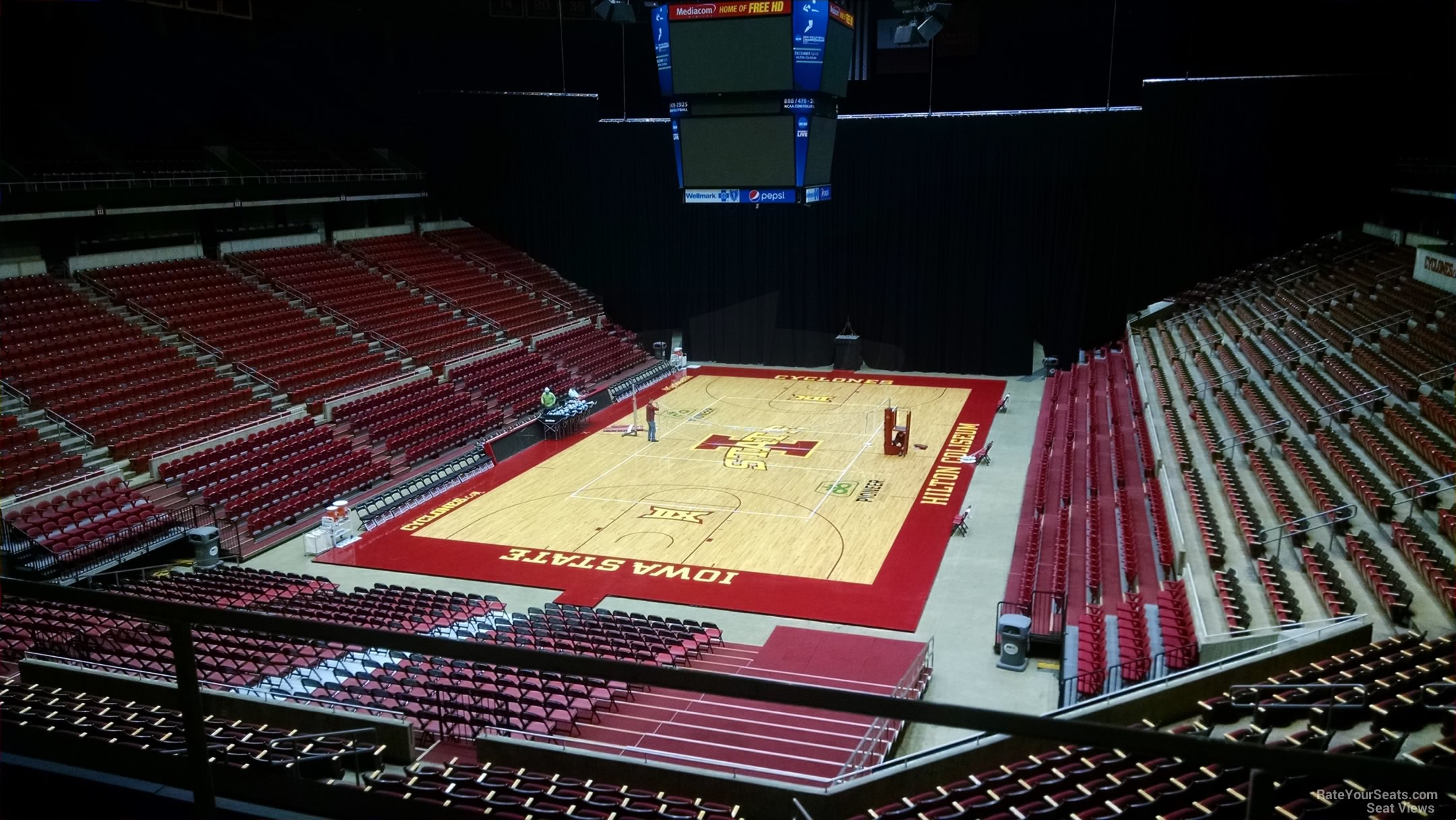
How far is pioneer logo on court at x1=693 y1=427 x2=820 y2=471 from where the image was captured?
22.6m

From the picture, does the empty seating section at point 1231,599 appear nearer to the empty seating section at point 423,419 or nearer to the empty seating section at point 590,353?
the empty seating section at point 423,419

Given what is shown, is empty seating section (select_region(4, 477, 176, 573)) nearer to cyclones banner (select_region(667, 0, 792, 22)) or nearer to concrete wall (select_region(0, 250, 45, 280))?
concrete wall (select_region(0, 250, 45, 280))

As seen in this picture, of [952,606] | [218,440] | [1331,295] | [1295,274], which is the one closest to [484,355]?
[218,440]

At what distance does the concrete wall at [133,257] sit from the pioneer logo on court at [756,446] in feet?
50.6

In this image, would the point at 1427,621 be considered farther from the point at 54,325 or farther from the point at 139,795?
the point at 54,325

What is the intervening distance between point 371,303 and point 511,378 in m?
4.79

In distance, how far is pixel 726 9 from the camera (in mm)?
14477

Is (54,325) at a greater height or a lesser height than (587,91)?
lesser

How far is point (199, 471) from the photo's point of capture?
18.6 metres

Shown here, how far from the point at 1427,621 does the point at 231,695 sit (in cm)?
1272

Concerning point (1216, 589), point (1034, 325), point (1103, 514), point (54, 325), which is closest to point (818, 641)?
point (1216, 589)

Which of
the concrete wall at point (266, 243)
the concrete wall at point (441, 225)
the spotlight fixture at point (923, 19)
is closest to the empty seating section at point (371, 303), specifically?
the concrete wall at point (266, 243)

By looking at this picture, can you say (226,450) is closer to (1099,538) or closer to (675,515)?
(675,515)

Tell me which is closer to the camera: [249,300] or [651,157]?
[249,300]
